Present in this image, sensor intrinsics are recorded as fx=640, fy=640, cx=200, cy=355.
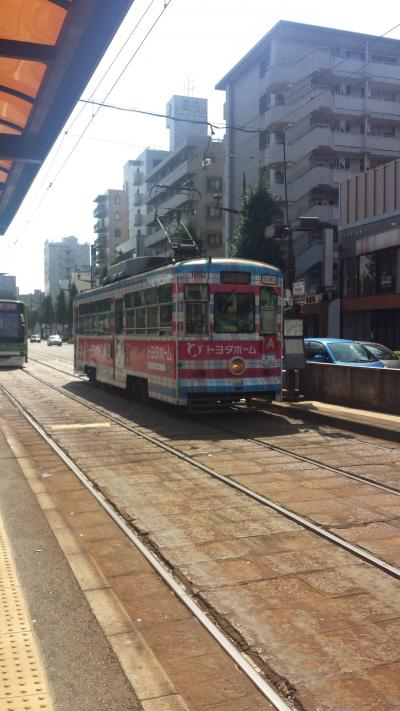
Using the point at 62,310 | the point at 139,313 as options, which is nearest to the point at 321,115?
the point at 139,313

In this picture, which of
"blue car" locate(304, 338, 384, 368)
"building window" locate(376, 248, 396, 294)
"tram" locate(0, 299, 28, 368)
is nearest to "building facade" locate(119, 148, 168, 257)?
"building window" locate(376, 248, 396, 294)

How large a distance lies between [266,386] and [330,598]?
8645 millimetres

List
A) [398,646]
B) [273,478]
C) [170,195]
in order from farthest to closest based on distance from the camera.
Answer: [170,195]
[273,478]
[398,646]

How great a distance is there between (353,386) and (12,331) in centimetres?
2090

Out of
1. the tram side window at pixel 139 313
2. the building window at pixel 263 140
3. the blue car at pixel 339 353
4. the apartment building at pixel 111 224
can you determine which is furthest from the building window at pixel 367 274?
the apartment building at pixel 111 224

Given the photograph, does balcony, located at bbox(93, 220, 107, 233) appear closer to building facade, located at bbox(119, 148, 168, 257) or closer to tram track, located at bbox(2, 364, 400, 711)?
building facade, located at bbox(119, 148, 168, 257)

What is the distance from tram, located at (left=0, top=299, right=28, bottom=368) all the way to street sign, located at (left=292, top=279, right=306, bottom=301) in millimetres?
19113

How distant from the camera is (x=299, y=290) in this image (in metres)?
14.2

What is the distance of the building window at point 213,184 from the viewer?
7144cm

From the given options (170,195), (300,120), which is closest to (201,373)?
(300,120)

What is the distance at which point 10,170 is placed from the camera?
8.39 metres

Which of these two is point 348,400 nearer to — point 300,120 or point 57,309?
point 300,120

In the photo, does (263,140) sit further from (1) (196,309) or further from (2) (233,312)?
(1) (196,309)

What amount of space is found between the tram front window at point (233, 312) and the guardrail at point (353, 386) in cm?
264
